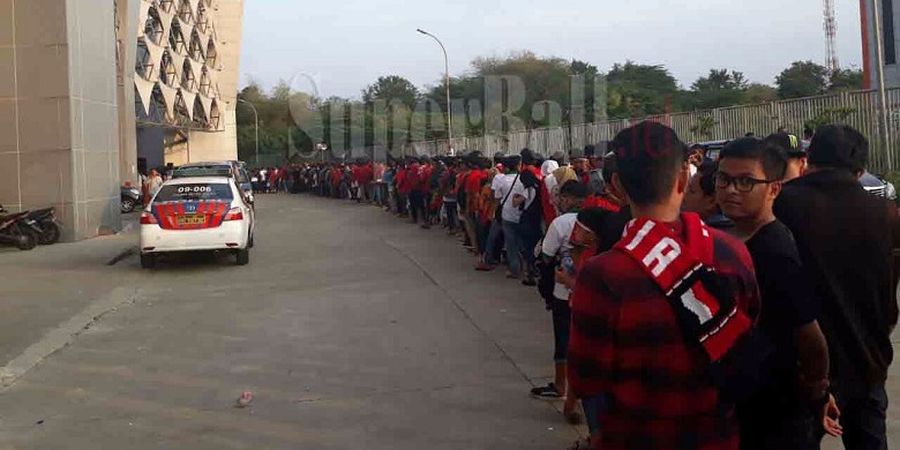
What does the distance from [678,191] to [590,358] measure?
0.50 metres

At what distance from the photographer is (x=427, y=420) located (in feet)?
19.4

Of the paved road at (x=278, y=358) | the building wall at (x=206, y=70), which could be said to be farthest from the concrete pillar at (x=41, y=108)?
the building wall at (x=206, y=70)

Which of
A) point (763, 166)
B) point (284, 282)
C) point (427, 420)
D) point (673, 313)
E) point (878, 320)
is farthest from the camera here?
point (284, 282)

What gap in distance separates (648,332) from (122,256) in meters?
15.1

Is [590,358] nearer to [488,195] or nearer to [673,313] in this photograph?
[673,313]

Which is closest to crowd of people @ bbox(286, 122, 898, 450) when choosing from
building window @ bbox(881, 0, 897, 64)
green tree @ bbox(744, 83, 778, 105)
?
building window @ bbox(881, 0, 897, 64)

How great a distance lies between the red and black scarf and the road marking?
625 centimetres

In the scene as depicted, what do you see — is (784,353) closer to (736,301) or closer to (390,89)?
(736,301)

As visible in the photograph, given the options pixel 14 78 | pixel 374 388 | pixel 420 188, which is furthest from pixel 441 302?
pixel 14 78

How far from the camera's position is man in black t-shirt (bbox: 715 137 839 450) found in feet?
9.20

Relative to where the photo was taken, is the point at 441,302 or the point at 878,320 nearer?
the point at 878,320

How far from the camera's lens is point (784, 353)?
2.84m

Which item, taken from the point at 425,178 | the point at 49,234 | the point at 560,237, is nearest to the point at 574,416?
the point at 560,237

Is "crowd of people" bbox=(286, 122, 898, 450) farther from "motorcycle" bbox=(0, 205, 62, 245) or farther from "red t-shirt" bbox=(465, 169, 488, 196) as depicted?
"motorcycle" bbox=(0, 205, 62, 245)
